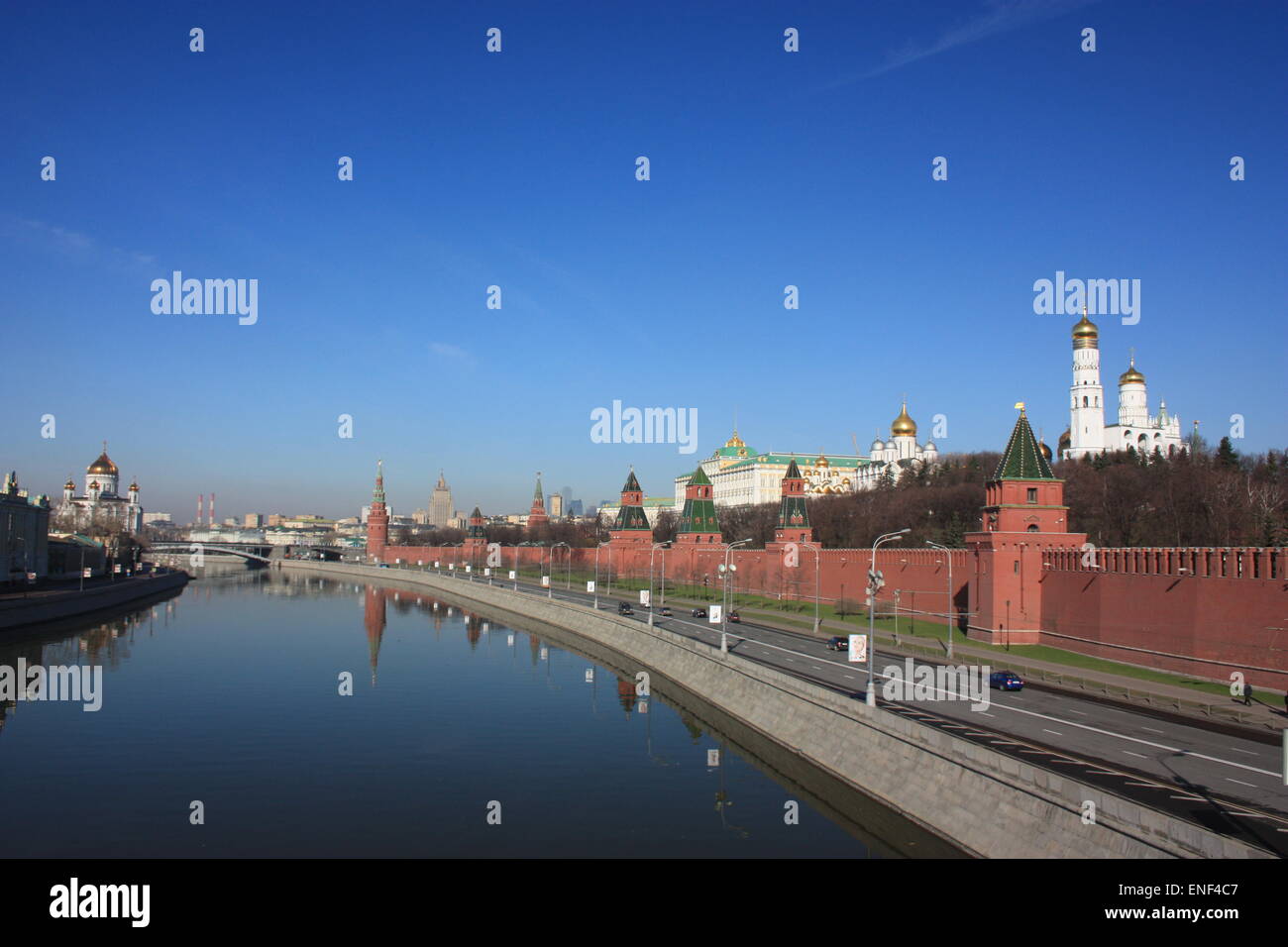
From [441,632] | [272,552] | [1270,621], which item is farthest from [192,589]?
[1270,621]

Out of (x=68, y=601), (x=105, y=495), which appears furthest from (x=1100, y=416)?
(x=105, y=495)

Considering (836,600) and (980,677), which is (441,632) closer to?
(836,600)

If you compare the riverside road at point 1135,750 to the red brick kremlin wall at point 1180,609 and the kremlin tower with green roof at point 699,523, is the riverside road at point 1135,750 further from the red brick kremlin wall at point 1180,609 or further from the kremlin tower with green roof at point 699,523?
the kremlin tower with green roof at point 699,523

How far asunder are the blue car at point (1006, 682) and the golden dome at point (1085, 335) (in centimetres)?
8396

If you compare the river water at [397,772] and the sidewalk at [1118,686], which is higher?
the sidewalk at [1118,686]

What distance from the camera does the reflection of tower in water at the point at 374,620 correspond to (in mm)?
51287

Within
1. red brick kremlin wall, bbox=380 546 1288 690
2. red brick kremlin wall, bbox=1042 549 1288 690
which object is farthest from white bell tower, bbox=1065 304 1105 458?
red brick kremlin wall, bbox=1042 549 1288 690

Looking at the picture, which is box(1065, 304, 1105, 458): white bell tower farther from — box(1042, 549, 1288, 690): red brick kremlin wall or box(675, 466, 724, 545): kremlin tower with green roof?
box(1042, 549, 1288, 690): red brick kremlin wall

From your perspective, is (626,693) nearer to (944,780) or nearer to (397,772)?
(397,772)

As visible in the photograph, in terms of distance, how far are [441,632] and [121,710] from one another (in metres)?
30.8

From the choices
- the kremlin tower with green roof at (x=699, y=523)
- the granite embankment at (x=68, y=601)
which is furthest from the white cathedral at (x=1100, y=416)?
the granite embankment at (x=68, y=601)

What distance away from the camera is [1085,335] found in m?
107

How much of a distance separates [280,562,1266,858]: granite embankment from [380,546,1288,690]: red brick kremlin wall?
1392cm

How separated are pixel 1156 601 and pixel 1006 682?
7821mm
